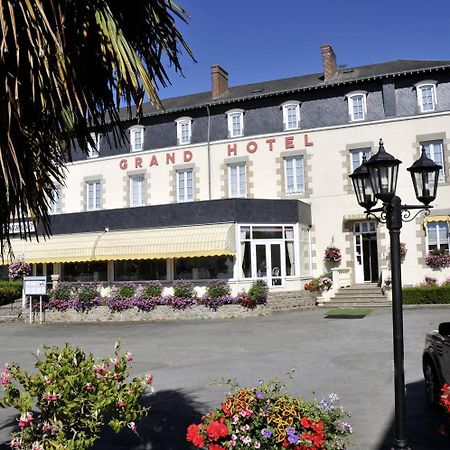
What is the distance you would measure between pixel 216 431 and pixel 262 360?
25.5 ft

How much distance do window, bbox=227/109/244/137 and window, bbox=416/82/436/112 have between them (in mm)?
8251

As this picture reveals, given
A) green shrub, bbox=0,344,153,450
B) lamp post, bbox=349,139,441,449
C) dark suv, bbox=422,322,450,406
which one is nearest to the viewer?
green shrub, bbox=0,344,153,450

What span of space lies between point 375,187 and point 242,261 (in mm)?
16009

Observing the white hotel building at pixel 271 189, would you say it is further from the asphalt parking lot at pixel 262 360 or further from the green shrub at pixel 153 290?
the asphalt parking lot at pixel 262 360

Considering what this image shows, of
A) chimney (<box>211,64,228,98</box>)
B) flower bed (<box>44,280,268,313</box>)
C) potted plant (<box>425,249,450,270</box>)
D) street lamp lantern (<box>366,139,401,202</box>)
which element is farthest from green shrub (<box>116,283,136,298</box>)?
street lamp lantern (<box>366,139,401,202</box>)

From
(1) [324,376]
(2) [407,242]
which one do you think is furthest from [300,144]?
(1) [324,376]

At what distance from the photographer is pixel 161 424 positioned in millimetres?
6582

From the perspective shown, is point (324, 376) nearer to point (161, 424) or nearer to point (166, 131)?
point (161, 424)

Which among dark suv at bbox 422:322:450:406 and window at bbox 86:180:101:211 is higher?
window at bbox 86:180:101:211

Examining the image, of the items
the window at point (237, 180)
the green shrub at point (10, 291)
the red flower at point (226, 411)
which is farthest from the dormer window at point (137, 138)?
the red flower at point (226, 411)

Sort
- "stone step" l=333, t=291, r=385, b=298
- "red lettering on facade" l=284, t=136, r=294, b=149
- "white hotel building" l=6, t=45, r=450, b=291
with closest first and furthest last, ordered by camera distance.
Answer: "stone step" l=333, t=291, r=385, b=298
"white hotel building" l=6, t=45, r=450, b=291
"red lettering on facade" l=284, t=136, r=294, b=149

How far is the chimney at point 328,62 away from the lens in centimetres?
2486

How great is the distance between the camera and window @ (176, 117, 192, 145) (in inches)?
1050

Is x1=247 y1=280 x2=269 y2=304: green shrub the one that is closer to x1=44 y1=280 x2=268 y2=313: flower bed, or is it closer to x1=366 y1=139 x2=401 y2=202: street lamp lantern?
x1=44 y1=280 x2=268 y2=313: flower bed
